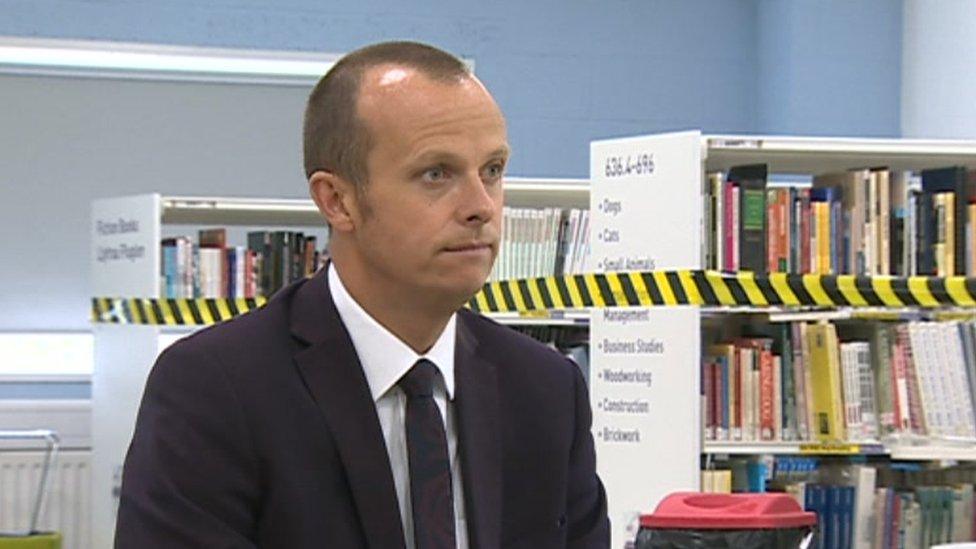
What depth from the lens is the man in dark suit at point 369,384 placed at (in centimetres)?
149

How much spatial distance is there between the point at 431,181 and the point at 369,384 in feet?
0.63

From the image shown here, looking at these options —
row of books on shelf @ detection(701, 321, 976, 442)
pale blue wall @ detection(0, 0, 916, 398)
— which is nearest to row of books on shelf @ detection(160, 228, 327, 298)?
pale blue wall @ detection(0, 0, 916, 398)

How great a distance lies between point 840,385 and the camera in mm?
4992

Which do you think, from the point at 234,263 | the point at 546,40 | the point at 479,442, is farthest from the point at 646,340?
the point at 546,40

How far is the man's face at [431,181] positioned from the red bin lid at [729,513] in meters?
1.59

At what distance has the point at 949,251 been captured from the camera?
5027 mm

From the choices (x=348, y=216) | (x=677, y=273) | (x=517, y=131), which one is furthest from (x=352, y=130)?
(x=517, y=131)

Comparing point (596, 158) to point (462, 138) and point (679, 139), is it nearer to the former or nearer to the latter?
point (679, 139)

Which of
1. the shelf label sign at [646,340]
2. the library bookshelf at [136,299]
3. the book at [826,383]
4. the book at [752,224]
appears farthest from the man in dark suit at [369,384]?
the library bookshelf at [136,299]

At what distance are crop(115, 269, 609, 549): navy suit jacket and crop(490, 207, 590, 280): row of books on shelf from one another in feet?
16.8

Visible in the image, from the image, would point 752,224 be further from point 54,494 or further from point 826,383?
point 54,494

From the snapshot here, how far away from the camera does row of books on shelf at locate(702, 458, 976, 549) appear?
4.99 meters

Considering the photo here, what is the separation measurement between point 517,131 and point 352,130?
7.20 metres

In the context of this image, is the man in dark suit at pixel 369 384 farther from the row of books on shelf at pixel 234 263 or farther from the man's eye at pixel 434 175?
the row of books on shelf at pixel 234 263
